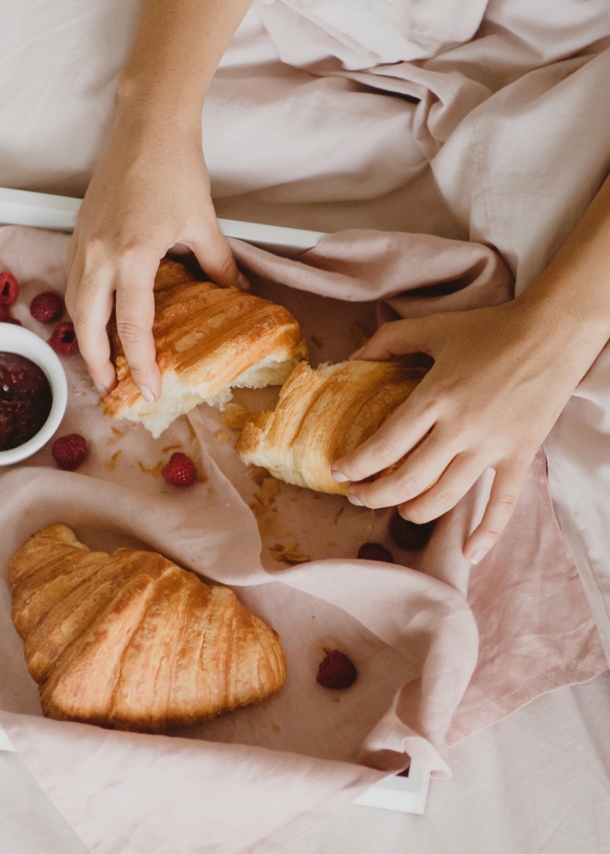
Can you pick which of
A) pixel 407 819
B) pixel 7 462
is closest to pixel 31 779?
pixel 7 462

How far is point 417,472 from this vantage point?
1.17 meters

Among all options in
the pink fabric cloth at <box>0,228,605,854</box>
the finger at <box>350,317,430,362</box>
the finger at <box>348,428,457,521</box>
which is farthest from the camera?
the finger at <box>350,317,430,362</box>

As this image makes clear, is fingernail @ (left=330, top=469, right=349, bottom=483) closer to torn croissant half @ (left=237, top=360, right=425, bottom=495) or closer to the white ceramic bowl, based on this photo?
torn croissant half @ (left=237, top=360, right=425, bottom=495)

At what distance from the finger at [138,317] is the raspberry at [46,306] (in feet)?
0.90

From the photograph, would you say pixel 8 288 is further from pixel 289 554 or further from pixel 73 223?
pixel 289 554

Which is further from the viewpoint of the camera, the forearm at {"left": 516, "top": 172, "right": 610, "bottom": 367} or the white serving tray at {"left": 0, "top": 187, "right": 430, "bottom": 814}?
the white serving tray at {"left": 0, "top": 187, "right": 430, "bottom": 814}

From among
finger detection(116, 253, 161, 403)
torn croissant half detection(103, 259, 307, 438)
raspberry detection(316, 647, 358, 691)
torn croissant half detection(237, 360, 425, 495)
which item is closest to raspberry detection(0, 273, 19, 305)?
torn croissant half detection(103, 259, 307, 438)

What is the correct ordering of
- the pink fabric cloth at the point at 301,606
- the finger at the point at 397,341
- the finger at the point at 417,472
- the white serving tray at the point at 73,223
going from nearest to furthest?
the pink fabric cloth at the point at 301,606, the finger at the point at 417,472, the finger at the point at 397,341, the white serving tray at the point at 73,223

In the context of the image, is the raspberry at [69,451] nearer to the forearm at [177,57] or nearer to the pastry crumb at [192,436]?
the pastry crumb at [192,436]

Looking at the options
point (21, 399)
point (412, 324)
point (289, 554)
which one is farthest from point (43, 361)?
point (412, 324)

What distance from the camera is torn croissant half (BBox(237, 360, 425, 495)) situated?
4.25 feet

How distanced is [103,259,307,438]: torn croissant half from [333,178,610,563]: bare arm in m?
0.29

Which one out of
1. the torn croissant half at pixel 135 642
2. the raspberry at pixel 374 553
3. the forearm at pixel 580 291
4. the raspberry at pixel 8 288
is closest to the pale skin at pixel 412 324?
the forearm at pixel 580 291

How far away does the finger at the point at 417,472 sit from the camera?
1.17 meters
